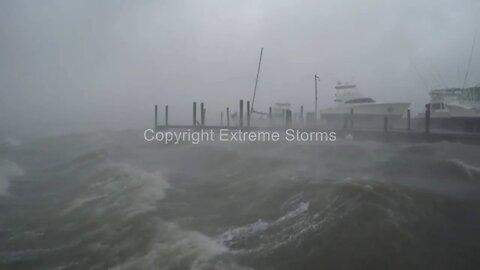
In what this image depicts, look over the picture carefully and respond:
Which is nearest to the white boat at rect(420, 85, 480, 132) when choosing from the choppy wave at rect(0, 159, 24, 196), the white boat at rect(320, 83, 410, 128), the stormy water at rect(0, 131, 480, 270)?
the white boat at rect(320, 83, 410, 128)

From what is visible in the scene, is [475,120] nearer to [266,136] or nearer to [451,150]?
[451,150]

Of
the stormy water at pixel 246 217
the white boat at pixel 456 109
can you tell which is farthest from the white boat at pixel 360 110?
the stormy water at pixel 246 217

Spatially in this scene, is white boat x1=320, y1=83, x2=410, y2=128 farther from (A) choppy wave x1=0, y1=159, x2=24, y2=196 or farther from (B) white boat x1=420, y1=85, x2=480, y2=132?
(A) choppy wave x1=0, y1=159, x2=24, y2=196

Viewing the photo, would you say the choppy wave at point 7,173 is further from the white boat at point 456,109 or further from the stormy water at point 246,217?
the white boat at point 456,109

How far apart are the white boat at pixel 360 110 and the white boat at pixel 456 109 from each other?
2.20m

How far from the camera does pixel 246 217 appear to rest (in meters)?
8.16

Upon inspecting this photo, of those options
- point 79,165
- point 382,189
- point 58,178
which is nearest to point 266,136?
point 79,165

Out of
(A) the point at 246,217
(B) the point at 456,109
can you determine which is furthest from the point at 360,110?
(A) the point at 246,217

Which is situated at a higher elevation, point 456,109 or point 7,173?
point 456,109

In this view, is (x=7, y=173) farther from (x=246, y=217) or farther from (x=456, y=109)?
(x=456, y=109)

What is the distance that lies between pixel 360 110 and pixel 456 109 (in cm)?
697

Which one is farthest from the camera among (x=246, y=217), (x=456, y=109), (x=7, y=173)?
(x=456, y=109)

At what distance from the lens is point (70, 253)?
6621 millimetres

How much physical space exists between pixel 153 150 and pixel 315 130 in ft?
36.2
